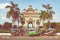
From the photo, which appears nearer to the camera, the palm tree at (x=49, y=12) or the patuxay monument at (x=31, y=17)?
the palm tree at (x=49, y=12)

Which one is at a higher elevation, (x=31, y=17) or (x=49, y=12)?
(x=49, y=12)

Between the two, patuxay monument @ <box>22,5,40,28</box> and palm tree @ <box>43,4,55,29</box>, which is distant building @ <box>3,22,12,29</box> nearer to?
patuxay monument @ <box>22,5,40,28</box>

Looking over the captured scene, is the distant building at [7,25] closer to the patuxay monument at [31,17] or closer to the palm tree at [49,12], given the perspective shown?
the patuxay monument at [31,17]

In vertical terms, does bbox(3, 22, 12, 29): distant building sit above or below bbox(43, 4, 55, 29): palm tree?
below

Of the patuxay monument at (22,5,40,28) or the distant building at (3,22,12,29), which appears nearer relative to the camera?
the distant building at (3,22,12,29)

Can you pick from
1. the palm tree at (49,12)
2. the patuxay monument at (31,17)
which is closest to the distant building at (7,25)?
the patuxay monument at (31,17)

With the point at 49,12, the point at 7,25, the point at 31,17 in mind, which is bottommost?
the point at 7,25

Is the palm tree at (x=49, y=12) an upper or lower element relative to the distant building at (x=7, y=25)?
upper

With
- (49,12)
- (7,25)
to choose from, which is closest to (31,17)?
(49,12)

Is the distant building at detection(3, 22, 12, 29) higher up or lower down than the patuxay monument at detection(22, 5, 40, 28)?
lower down

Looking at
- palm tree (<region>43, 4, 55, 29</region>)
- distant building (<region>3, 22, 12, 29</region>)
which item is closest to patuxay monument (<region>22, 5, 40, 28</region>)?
palm tree (<region>43, 4, 55, 29</region>)

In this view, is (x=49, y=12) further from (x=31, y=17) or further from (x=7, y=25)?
(x=7, y=25)

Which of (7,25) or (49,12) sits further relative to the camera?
(49,12)

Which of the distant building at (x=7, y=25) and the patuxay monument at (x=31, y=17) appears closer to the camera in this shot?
the distant building at (x=7, y=25)
